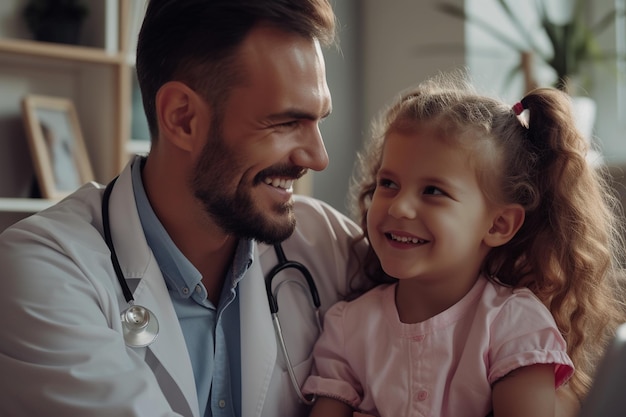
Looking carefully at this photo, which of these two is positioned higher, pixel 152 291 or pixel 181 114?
pixel 181 114

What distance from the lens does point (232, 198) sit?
5.35 ft

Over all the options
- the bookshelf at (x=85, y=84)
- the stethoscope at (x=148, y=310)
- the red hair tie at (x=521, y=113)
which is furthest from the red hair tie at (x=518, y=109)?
the bookshelf at (x=85, y=84)

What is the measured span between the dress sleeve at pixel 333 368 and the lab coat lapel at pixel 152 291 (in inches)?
9.4

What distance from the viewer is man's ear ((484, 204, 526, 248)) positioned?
5.11 ft

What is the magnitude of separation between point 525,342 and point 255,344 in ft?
1.59

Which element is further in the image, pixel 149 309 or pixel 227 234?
pixel 227 234

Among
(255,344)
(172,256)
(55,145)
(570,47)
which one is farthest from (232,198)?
(570,47)

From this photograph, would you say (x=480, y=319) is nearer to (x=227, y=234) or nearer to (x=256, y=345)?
(x=256, y=345)

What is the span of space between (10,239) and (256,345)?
18.7 inches

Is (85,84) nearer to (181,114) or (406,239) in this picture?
(181,114)

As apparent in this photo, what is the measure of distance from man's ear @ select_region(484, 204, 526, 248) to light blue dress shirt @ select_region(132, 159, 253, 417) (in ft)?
1.52

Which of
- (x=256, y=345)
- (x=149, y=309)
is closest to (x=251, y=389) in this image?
(x=256, y=345)

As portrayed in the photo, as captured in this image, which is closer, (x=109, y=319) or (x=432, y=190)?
(x=109, y=319)

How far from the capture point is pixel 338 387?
1542mm
